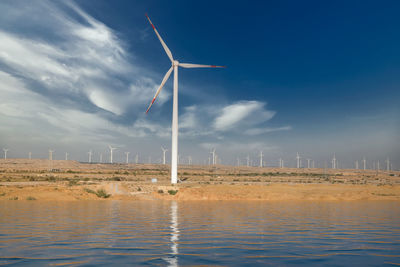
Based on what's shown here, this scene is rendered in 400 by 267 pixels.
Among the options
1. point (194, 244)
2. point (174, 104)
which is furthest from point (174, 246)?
point (174, 104)

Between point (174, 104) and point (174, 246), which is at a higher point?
point (174, 104)

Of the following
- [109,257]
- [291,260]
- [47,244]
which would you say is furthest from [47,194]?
[291,260]

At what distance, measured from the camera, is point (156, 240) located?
11039 millimetres

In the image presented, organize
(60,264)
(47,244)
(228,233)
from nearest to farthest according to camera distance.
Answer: (60,264)
(47,244)
(228,233)

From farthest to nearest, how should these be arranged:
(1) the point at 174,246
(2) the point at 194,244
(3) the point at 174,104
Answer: (3) the point at 174,104, (2) the point at 194,244, (1) the point at 174,246

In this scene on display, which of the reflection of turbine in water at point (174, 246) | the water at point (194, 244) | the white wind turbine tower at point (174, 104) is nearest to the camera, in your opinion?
the reflection of turbine in water at point (174, 246)

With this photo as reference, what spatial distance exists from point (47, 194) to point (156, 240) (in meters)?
29.9

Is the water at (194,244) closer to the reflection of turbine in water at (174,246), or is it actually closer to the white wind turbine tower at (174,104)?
the reflection of turbine in water at (174,246)

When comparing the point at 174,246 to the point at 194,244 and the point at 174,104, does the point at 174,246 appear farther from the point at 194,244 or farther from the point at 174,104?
the point at 174,104

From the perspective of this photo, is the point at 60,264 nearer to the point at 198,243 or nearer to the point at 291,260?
the point at 198,243

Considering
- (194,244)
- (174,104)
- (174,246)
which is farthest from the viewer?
(174,104)

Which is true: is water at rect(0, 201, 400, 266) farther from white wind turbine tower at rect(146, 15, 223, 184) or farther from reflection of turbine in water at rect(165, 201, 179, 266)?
white wind turbine tower at rect(146, 15, 223, 184)

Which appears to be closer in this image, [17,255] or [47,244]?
[17,255]

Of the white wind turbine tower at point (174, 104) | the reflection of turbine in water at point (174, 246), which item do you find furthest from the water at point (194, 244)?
the white wind turbine tower at point (174, 104)
